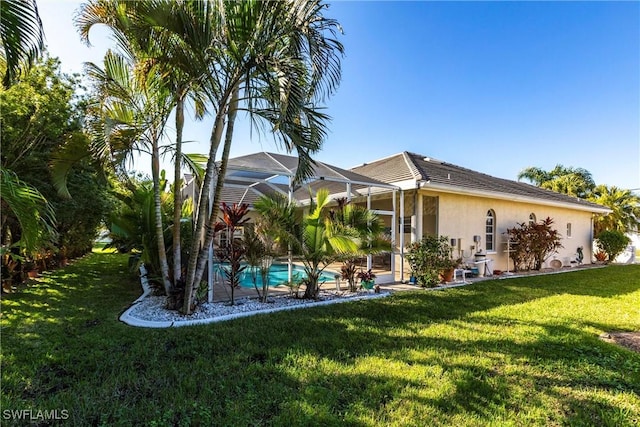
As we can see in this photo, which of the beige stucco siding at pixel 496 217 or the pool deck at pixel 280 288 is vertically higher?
the beige stucco siding at pixel 496 217

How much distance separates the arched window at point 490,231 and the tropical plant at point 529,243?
0.78m

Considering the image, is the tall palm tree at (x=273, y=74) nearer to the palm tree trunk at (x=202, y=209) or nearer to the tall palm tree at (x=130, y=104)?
the palm tree trunk at (x=202, y=209)

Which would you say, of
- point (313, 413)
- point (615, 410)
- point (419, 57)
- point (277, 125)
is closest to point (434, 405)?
point (313, 413)

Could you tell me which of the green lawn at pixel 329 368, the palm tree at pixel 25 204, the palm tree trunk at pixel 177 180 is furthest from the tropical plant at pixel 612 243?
the palm tree at pixel 25 204

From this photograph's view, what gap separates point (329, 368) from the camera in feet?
15.7

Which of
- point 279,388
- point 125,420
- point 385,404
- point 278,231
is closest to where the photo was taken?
point 125,420

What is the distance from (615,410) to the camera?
3.92 metres

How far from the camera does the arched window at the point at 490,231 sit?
16516mm

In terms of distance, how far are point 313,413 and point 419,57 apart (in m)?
15.9

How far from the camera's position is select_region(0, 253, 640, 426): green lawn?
3709 mm

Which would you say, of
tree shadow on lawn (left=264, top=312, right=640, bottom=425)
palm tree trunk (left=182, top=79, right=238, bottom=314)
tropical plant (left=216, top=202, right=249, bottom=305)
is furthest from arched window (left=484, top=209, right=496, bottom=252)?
palm tree trunk (left=182, top=79, right=238, bottom=314)

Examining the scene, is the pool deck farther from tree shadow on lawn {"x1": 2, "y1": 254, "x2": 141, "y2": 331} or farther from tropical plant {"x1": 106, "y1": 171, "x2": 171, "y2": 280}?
tree shadow on lawn {"x1": 2, "y1": 254, "x2": 141, "y2": 331}

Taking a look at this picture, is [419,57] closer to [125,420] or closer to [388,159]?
[388,159]

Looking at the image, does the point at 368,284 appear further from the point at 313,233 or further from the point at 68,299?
the point at 68,299
